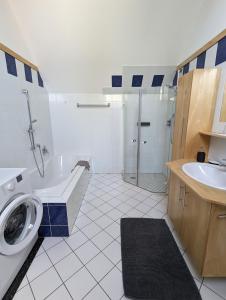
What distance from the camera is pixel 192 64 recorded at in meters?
1.99

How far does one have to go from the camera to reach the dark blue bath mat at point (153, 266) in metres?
1.12

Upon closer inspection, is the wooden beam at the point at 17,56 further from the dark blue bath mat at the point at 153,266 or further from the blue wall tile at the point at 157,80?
the dark blue bath mat at the point at 153,266

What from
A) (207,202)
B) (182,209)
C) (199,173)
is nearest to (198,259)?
(182,209)

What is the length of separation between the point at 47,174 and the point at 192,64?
2815 mm

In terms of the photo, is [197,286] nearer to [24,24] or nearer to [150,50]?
[150,50]

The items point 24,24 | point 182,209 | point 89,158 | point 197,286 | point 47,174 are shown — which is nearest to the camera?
point 197,286

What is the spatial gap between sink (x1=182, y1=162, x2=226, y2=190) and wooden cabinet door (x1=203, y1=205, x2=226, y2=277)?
14.8 inches

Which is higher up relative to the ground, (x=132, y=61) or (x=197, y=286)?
(x=132, y=61)

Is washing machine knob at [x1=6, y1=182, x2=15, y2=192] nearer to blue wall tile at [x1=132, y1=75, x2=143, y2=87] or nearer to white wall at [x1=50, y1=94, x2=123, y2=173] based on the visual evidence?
white wall at [x1=50, y1=94, x2=123, y2=173]

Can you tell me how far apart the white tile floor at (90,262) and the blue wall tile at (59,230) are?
53mm

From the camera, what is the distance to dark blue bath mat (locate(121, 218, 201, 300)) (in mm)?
1125

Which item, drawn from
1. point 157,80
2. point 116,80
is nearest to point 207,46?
point 157,80

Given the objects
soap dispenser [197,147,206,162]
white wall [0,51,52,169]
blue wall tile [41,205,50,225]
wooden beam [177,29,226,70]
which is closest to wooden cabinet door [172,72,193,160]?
soap dispenser [197,147,206,162]

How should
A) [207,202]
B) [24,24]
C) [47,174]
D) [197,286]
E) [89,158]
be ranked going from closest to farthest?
[207,202]
[197,286]
[24,24]
[47,174]
[89,158]
